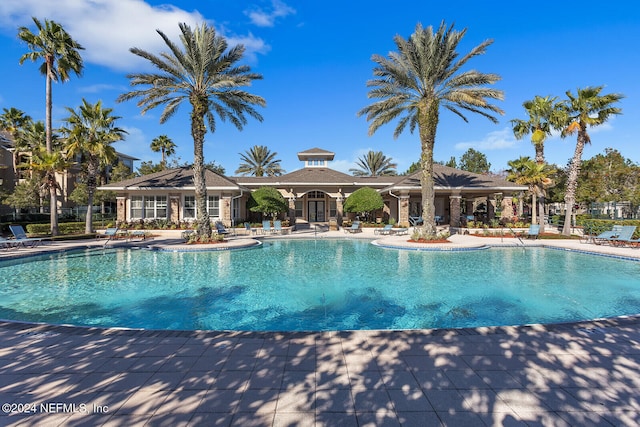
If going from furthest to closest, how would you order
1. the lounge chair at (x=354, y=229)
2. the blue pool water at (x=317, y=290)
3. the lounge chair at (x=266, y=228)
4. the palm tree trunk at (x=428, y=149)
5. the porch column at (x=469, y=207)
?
the porch column at (x=469, y=207) < the lounge chair at (x=354, y=229) < the lounge chair at (x=266, y=228) < the palm tree trunk at (x=428, y=149) < the blue pool water at (x=317, y=290)

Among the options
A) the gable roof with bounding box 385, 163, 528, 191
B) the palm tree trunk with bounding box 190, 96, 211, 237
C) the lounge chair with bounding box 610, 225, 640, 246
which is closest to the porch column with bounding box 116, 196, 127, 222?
the palm tree trunk with bounding box 190, 96, 211, 237

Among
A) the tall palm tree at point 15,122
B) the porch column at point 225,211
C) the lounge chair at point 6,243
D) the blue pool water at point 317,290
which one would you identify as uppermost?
the tall palm tree at point 15,122

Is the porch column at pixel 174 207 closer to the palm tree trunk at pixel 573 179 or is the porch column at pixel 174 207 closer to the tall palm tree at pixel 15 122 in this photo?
the tall palm tree at pixel 15 122

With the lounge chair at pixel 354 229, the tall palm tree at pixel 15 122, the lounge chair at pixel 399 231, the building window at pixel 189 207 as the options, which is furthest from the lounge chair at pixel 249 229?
the tall palm tree at pixel 15 122

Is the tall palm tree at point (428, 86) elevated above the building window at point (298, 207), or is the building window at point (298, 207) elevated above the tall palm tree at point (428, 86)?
the tall palm tree at point (428, 86)

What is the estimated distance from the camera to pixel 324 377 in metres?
3.88

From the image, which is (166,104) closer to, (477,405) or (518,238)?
(477,405)

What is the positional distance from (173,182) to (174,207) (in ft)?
7.33

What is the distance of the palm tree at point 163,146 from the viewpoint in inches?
1761

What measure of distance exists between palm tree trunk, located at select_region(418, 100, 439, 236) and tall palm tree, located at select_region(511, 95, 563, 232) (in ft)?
34.7

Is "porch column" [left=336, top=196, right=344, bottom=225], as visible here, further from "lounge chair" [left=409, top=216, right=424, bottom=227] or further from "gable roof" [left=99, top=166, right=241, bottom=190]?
"gable roof" [left=99, top=166, right=241, bottom=190]

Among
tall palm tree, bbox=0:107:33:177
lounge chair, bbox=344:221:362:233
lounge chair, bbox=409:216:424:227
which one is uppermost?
tall palm tree, bbox=0:107:33:177

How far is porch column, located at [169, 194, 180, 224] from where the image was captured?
90.2 ft

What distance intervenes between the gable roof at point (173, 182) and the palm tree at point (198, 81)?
686 centimetres
